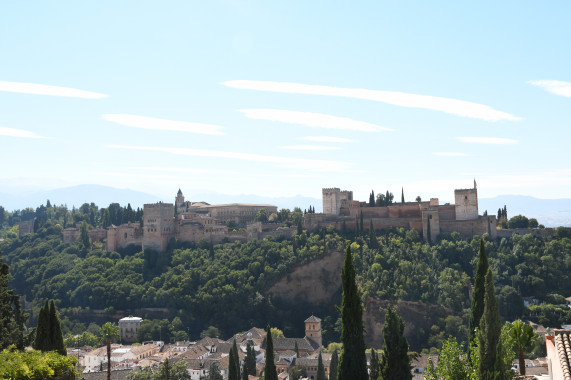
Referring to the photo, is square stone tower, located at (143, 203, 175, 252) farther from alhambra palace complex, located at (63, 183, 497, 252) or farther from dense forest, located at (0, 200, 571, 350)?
dense forest, located at (0, 200, 571, 350)

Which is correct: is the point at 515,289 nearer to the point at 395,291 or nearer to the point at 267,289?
the point at 395,291

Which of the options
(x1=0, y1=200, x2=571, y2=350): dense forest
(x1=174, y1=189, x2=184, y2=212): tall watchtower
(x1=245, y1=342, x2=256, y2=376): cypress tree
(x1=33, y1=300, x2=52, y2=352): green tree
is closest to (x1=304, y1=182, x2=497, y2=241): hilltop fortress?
(x1=0, y1=200, x2=571, y2=350): dense forest

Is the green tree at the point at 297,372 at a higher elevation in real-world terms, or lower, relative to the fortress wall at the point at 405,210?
lower

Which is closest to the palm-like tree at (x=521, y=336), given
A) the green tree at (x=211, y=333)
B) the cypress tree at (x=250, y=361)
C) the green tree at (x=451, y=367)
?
the green tree at (x=451, y=367)

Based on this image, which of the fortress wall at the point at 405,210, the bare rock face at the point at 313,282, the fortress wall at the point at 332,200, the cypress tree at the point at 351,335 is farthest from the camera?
the fortress wall at the point at 332,200

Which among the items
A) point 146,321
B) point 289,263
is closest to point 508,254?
point 289,263

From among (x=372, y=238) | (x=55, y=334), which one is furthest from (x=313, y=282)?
(x=55, y=334)

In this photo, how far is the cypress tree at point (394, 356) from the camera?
23.5 meters

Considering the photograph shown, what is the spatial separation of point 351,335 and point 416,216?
184ft

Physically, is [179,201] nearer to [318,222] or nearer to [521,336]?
[318,222]

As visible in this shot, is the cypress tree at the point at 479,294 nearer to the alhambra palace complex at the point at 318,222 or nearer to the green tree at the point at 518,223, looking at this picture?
the alhambra palace complex at the point at 318,222

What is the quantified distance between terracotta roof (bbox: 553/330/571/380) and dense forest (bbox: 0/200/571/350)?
1600 inches

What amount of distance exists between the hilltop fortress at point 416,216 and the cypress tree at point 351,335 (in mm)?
52188

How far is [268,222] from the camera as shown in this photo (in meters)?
85.5
